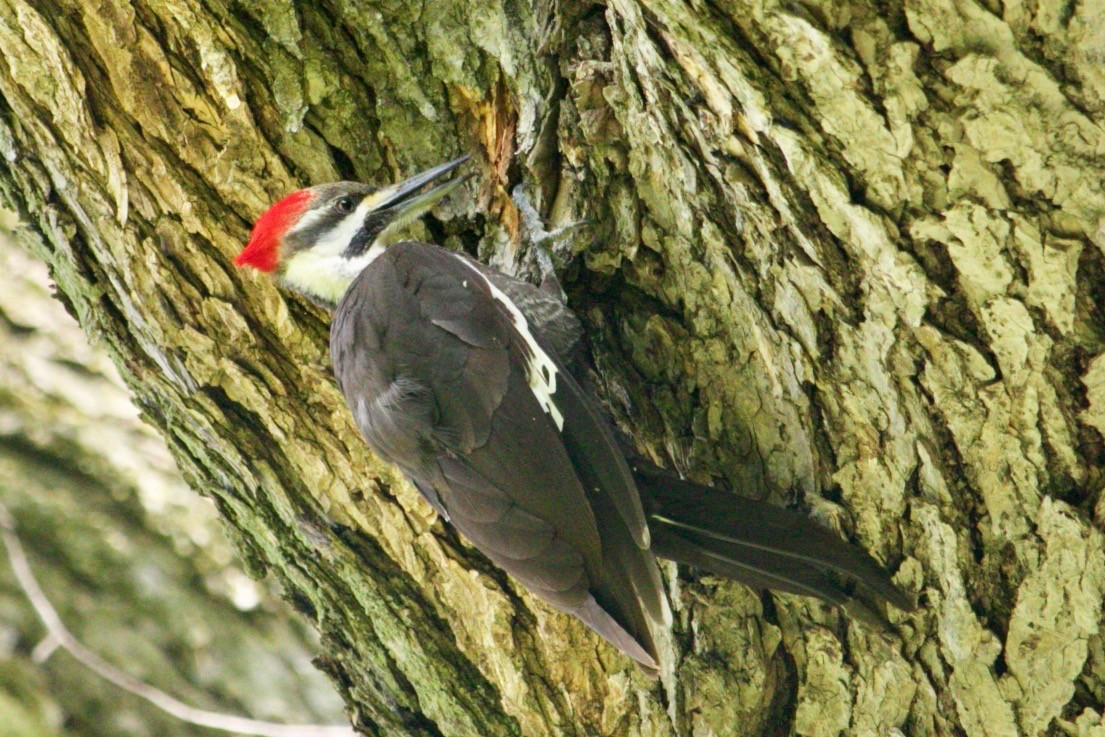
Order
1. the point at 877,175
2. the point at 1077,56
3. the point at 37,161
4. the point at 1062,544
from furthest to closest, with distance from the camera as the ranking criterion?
the point at 37,161, the point at 1062,544, the point at 877,175, the point at 1077,56

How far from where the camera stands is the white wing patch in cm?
238

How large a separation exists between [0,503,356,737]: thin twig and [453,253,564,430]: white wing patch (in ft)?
6.16

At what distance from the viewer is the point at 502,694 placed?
7.75 feet

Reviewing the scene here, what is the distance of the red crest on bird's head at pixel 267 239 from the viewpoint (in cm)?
235

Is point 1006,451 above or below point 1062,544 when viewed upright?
above

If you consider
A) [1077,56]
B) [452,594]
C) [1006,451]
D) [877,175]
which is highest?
[1077,56]

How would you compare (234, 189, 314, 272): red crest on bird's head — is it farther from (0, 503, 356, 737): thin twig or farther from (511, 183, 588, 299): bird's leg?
(0, 503, 356, 737): thin twig

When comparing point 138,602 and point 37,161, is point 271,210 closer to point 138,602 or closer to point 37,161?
point 37,161

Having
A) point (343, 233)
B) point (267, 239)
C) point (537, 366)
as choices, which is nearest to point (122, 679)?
point (343, 233)

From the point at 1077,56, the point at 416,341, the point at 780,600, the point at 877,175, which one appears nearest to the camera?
the point at 1077,56

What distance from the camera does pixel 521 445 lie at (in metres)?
2.34

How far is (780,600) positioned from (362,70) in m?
1.40

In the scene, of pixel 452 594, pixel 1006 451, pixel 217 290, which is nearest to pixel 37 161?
pixel 217 290

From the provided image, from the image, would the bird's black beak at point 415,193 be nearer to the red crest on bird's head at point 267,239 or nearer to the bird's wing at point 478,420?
the bird's wing at point 478,420
